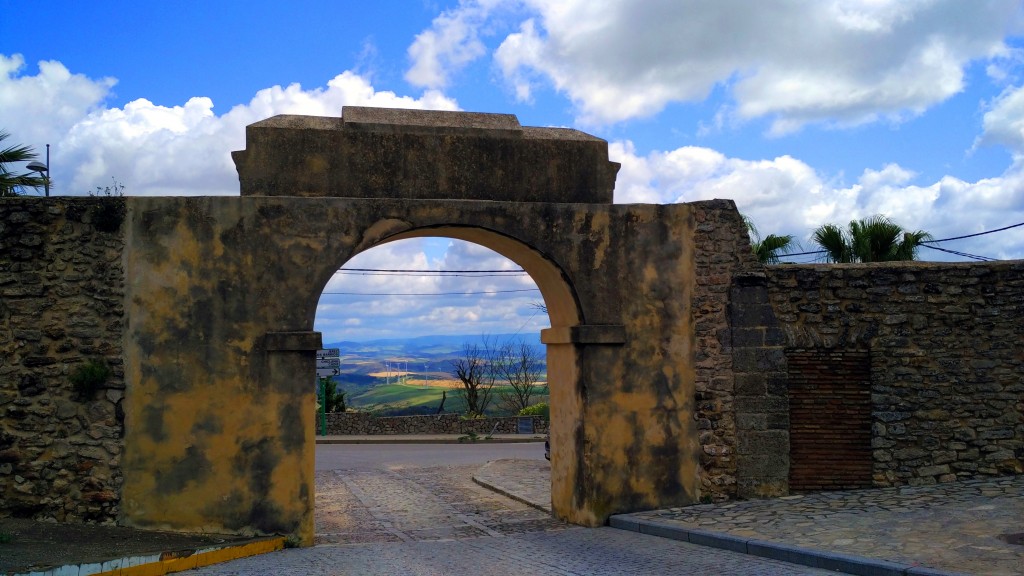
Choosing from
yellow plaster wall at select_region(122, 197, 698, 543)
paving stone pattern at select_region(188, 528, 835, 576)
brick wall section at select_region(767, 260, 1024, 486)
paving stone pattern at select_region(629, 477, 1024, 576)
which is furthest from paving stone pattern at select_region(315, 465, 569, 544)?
brick wall section at select_region(767, 260, 1024, 486)

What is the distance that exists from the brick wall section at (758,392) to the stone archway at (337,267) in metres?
0.22

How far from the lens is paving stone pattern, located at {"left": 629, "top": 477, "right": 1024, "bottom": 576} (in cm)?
714

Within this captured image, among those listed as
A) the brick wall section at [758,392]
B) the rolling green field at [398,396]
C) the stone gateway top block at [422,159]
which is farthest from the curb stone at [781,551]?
the rolling green field at [398,396]

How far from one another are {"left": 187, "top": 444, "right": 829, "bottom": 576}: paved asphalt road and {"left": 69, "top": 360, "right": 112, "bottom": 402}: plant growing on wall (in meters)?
2.38

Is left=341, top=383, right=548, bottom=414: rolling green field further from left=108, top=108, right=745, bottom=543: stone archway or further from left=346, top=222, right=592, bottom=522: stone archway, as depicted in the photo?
left=108, top=108, right=745, bottom=543: stone archway

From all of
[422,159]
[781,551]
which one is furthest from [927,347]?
[422,159]

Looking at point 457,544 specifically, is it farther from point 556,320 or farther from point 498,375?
point 498,375

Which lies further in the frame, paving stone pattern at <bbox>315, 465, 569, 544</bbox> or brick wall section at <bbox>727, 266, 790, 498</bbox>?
brick wall section at <bbox>727, 266, 790, 498</bbox>

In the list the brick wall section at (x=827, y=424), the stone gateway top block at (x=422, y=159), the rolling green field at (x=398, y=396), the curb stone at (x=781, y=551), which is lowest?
the rolling green field at (x=398, y=396)

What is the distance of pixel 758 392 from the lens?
34.2 ft

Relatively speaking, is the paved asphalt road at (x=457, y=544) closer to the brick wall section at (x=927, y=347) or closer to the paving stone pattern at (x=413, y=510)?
the paving stone pattern at (x=413, y=510)

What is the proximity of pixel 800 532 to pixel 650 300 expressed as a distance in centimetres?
320

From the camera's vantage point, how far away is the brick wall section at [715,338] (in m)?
10.4

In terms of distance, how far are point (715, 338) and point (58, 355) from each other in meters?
7.22
